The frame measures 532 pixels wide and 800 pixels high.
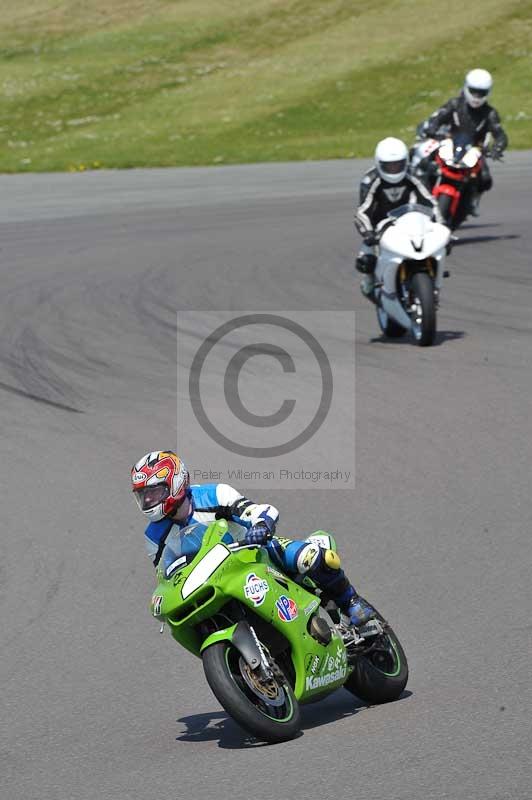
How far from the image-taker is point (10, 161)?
31.2m

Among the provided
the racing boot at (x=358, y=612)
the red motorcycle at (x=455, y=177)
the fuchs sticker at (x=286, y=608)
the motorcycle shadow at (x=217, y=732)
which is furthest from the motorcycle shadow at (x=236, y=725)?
the red motorcycle at (x=455, y=177)

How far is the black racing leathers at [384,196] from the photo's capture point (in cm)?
1337

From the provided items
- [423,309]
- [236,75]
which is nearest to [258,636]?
[423,309]

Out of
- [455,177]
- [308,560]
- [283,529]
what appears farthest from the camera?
[455,177]

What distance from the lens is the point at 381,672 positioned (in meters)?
6.06

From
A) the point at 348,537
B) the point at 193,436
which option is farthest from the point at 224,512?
the point at 193,436

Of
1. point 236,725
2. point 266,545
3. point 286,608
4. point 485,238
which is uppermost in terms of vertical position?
point 266,545

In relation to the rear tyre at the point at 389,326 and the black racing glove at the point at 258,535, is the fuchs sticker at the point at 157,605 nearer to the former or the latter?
the black racing glove at the point at 258,535

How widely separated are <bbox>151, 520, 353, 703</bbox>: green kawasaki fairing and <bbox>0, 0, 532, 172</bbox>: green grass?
79.4 feet

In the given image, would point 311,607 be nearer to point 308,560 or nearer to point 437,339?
point 308,560

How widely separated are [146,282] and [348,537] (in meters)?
8.71

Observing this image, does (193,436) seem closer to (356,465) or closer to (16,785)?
(356,465)

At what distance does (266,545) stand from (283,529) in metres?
2.51

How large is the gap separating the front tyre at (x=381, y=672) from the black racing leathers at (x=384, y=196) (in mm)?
7710
